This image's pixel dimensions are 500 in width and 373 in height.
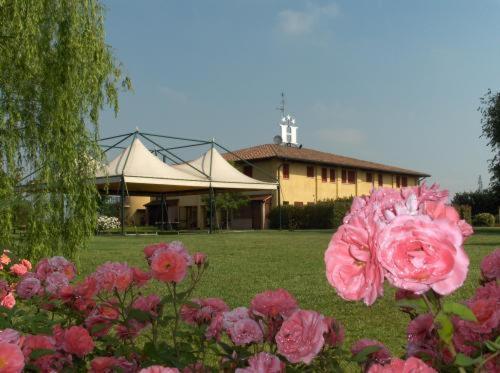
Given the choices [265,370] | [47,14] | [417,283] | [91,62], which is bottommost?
[265,370]

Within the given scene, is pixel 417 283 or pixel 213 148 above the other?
pixel 213 148

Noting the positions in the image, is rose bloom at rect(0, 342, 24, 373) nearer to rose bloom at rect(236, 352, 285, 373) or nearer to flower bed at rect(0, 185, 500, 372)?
flower bed at rect(0, 185, 500, 372)

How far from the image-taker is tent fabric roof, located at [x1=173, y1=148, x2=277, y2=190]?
84.5 feet

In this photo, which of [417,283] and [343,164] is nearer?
[417,283]

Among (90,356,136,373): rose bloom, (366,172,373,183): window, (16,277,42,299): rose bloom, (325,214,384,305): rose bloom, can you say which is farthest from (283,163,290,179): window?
(325,214,384,305): rose bloom

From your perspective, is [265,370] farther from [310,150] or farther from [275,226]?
[310,150]

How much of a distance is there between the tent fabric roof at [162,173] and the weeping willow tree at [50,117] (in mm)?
12734

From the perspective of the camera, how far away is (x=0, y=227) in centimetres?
643

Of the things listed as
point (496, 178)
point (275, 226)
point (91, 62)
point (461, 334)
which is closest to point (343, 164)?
point (275, 226)

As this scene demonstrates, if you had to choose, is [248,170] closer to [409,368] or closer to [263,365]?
[263,365]

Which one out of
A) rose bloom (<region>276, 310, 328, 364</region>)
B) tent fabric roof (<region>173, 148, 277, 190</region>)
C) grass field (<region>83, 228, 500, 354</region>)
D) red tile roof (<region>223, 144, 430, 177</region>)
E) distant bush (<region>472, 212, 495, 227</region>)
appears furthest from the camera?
red tile roof (<region>223, 144, 430, 177</region>)

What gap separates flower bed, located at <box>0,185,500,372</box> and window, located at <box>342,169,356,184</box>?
134 ft

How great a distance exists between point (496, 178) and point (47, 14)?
960 inches

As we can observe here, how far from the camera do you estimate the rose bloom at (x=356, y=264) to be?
2.74 ft
